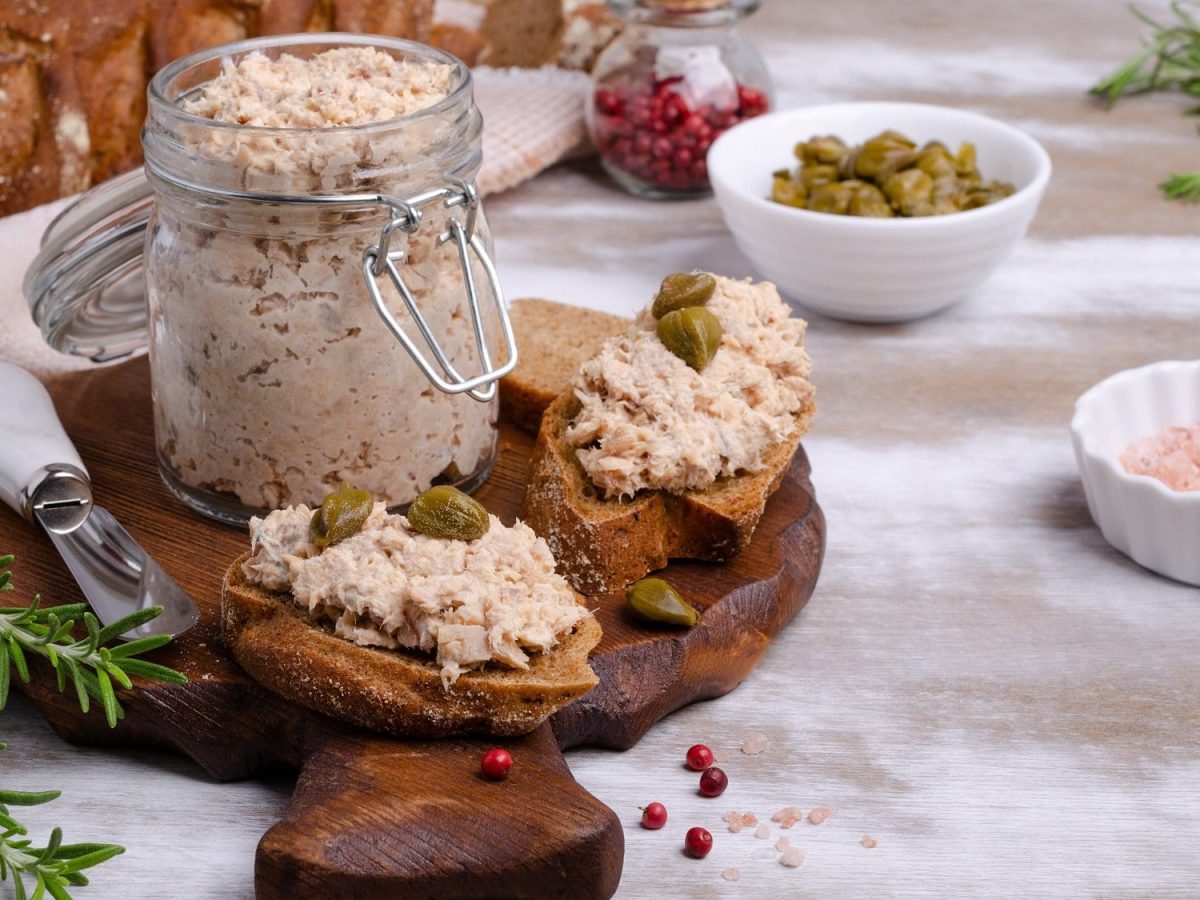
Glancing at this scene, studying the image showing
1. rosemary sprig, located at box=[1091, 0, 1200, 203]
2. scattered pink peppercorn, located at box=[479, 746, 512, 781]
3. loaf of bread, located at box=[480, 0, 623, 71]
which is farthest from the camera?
rosemary sprig, located at box=[1091, 0, 1200, 203]

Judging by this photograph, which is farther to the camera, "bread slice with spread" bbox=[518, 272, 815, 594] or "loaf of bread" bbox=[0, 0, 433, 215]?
"loaf of bread" bbox=[0, 0, 433, 215]

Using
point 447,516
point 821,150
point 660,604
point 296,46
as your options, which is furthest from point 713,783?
point 821,150

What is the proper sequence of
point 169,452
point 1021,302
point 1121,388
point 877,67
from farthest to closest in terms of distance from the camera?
point 877,67
point 1021,302
point 1121,388
point 169,452

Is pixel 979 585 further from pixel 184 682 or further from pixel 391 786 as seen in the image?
pixel 184 682

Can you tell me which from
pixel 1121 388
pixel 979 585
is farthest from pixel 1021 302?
pixel 979 585

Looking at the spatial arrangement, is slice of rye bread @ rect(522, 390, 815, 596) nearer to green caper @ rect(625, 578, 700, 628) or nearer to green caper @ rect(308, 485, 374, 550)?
green caper @ rect(625, 578, 700, 628)

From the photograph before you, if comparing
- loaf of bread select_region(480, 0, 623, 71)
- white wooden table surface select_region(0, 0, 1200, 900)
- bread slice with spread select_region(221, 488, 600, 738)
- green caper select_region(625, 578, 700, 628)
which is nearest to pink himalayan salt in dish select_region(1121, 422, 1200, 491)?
white wooden table surface select_region(0, 0, 1200, 900)

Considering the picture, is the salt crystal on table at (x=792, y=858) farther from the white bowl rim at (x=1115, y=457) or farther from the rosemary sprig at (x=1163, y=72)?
the rosemary sprig at (x=1163, y=72)
